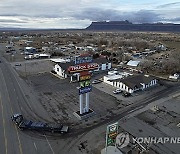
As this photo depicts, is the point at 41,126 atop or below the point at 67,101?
atop

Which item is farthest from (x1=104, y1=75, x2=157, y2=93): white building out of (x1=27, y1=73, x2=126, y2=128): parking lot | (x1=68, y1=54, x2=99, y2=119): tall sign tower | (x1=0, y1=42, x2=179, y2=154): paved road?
(x1=68, y1=54, x2=99, y2=119): tall sign tower

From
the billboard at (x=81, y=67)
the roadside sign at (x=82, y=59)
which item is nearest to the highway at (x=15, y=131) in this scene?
the billboard at (x=81, y=67)

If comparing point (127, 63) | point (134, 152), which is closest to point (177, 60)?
point (127, 63)

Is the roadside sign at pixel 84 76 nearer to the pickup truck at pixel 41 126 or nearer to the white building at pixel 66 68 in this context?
the pickup truck at pixel 41 126

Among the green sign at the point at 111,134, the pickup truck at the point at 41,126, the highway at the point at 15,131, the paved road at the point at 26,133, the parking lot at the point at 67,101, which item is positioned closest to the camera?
the green sign at the point at 111,134

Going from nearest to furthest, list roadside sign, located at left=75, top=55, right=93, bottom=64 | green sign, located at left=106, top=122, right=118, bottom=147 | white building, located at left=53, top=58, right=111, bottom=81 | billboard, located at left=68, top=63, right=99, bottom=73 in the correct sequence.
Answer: green sign, located at left=106, top=122, right=118, bottom=147
billboard, located at left=68, top=63, right=99, bottom=73
roadside sign, located at left=75, top=55, right=93, bottom=64
white building, located at left=53, top=58, right=111, bottom=81

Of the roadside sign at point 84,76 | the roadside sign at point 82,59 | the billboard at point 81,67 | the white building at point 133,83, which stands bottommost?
the white building at point 133,83

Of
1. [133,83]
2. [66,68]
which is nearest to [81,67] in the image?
[133,83]

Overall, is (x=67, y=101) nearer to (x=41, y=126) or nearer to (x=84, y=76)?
(x=84, y=76)

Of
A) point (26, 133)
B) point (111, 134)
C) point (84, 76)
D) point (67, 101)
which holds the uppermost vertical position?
point (84, 76)

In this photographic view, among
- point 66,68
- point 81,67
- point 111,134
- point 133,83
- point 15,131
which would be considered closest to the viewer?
point 111,134

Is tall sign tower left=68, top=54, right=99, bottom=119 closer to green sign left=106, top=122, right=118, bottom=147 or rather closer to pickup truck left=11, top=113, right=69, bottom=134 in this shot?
pickup truck left=11, top=113, right=69, bottom=134
